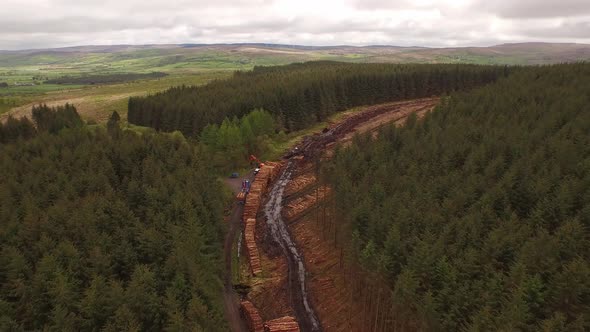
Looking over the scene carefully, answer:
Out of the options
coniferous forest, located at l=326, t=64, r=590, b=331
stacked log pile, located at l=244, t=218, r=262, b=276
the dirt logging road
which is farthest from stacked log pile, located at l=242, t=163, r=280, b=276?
coniferous forest, located at l=326, t=64, r=590, b=331

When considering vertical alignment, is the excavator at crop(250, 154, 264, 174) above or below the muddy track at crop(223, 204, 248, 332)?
above

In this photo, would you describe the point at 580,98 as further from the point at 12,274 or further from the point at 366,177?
the point at 12,274

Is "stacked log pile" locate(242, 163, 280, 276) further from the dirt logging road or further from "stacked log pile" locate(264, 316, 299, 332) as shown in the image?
"stacked log pile" locate(264, 316, 299, 332)

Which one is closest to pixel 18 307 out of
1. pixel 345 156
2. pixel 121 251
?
pixel 121 251

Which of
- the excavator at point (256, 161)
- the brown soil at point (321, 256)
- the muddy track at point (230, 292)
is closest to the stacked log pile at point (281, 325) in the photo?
the muddy track at point (230, 292)

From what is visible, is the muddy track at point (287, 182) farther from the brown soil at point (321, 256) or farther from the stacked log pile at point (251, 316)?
the stacked log pile at point (251, 316)

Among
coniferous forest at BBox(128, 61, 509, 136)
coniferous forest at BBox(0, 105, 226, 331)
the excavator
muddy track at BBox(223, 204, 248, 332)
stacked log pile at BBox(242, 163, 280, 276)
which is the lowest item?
muddy track at BBox(223, 204, 248, 332)
